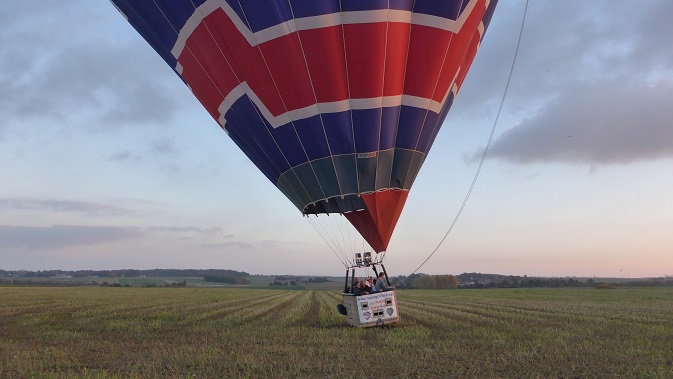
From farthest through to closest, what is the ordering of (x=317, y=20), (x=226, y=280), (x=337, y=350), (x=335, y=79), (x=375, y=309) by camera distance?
1. (x=226, y=280)
2. (x=375, y=309)
3. (x=335, y=79)
4. (x=317, y=20)
5. (x=337, y=350)

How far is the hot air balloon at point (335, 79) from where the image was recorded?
1020cm

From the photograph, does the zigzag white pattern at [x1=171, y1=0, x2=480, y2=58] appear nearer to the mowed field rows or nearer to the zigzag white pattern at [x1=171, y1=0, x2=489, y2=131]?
the zigzag white pattern at [x1=171, y1=0, x2=489, y2=131]

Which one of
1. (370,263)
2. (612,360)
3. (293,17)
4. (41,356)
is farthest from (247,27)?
(612,360)

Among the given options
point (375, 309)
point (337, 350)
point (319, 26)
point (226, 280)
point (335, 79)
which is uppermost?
Result: point (226, 280)

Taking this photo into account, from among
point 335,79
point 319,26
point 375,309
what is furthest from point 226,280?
point 319,26

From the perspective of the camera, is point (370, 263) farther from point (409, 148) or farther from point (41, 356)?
point (41, 356)

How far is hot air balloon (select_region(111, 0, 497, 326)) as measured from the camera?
33.5 ft

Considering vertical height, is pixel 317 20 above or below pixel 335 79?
above

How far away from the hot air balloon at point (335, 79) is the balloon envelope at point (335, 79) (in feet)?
0.07

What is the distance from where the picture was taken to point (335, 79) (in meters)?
10.5

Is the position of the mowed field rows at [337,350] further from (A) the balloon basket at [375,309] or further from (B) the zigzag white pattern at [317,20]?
(B) the zigzag white pattern at [317,20]

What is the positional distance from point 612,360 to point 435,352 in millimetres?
2755

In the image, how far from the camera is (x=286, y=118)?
35.6 ft

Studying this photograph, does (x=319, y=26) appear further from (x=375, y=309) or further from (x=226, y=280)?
(x=226, y=280)
